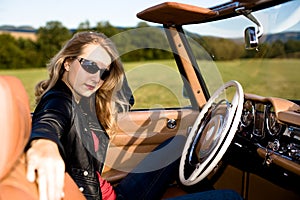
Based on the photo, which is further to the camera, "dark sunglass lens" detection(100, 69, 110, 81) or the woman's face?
"dark sunglass lens" detection(100, 69, 110, 81)

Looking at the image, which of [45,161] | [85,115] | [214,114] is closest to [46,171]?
[45,161]

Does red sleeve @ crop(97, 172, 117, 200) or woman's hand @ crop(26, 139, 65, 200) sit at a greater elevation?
woman's hand @ crop(26, 139, 65, 200)

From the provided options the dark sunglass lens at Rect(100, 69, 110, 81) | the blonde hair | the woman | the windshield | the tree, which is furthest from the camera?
the tree

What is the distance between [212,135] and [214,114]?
20cm

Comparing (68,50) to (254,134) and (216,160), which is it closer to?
(216,160)

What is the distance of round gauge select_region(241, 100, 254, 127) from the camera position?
2.26 metres

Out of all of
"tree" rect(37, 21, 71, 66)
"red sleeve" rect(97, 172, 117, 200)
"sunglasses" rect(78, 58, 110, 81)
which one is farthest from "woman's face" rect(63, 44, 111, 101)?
"tree" rect(37, 21, 71, 66)

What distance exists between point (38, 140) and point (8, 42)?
13.0 metres

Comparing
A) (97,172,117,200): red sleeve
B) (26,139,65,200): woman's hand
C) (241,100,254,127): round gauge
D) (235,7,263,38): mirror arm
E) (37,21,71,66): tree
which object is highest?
(235,7,263,38): mirror arm

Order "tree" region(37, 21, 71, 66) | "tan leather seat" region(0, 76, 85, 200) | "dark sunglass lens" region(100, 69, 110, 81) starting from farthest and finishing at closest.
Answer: "tree" region(37, 21, 71, 66)
"dark sunglass lens" region(100, 69, 110, 81)
"tan leather seat" region(0, 76, 85, 200)

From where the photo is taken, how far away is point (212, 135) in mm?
2010

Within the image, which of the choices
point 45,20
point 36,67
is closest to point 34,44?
point 36,67

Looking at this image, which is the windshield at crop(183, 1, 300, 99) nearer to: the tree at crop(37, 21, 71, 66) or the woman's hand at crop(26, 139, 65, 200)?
the woman's hand at crop(26, 139, 65, 200)

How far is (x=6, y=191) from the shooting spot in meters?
1.02
